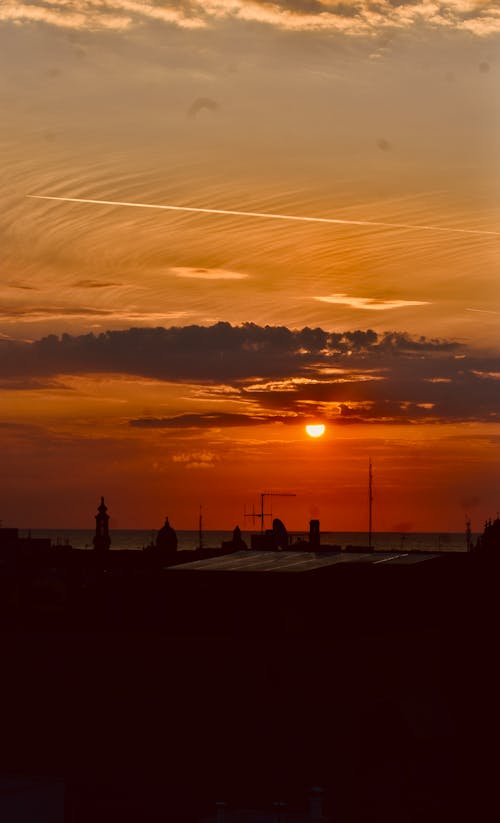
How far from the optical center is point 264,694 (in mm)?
50312

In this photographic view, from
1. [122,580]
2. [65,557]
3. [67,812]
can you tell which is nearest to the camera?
[67,812]

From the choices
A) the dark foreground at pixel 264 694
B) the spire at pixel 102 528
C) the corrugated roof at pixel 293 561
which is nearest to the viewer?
the dark foreground at pixel 264 694

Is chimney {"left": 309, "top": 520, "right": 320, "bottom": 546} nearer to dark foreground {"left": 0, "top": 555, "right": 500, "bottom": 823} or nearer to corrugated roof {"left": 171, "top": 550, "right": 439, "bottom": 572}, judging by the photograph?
corrugated roof {"left": 171, "top": 550, "right": 439, "bottom": 572}

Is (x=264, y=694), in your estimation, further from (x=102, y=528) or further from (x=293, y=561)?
(x=102, y=528)

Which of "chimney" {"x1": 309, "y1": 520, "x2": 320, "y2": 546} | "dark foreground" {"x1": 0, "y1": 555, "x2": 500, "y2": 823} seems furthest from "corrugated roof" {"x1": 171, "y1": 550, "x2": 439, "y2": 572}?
"chimney" {"x1": 309, "y1": 520, "x2": 320, "y2": 546}

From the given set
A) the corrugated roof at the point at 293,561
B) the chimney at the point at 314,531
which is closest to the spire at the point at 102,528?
the chimney at the point at 314,531

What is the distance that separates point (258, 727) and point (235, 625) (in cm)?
487

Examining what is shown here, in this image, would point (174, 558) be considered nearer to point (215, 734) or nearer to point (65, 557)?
point (65, 557)

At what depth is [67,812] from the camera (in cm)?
4688

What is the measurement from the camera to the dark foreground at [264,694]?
48688 millimetres

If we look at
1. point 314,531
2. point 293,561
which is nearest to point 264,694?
point 293,561

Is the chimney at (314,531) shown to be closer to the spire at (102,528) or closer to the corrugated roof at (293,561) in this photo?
the spire at (102,528)

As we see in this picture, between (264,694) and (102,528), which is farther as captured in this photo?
(102,528)

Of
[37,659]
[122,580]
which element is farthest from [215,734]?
[122,580]
